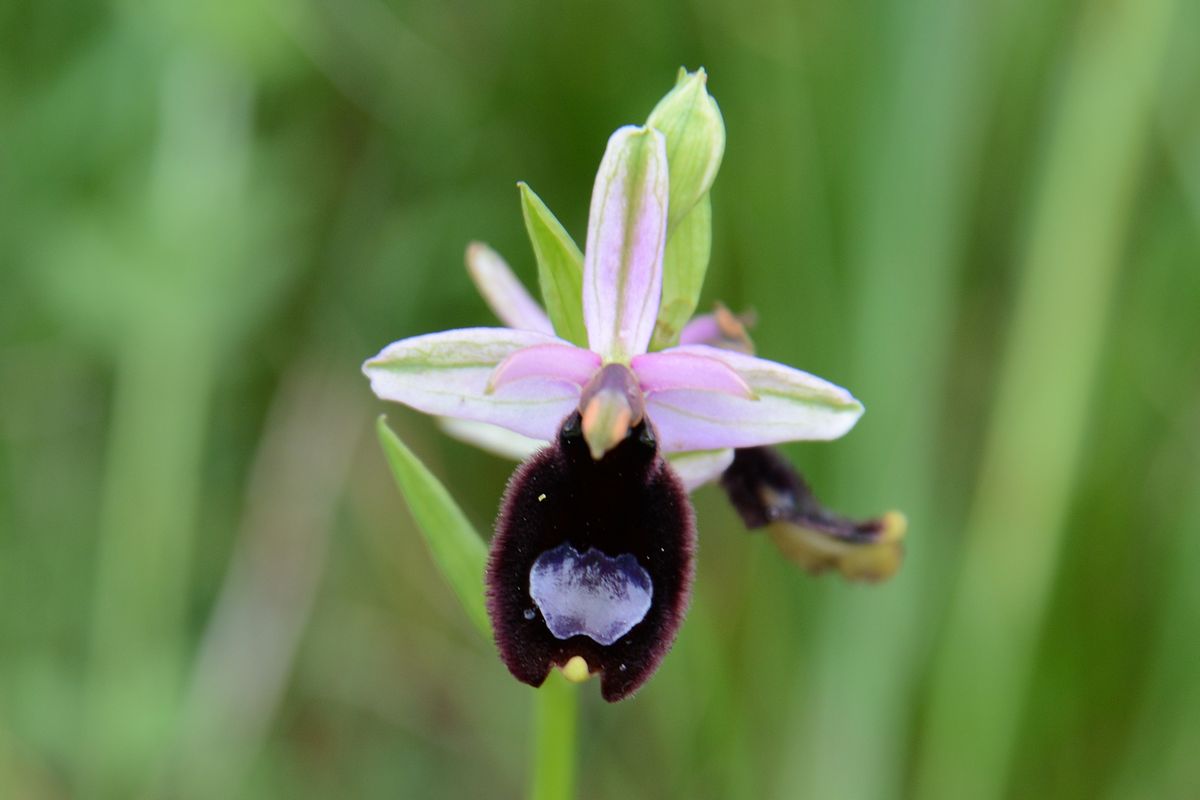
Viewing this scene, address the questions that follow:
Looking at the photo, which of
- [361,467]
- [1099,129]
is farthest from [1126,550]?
[361,467]

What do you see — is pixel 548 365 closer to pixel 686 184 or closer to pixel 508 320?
pixel 686 184

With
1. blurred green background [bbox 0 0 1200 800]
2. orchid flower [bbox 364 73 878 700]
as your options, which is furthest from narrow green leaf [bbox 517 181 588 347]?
blurred green background [bbox 0 0 1200 800]

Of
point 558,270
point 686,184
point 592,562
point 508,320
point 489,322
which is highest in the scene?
point 686,184

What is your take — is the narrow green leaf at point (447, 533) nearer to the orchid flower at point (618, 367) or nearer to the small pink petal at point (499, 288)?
the orchid flower at point (618, 367)

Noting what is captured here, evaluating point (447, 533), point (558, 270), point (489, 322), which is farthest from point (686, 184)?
point (489, 322)

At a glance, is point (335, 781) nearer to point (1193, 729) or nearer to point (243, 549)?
point (243, 549)

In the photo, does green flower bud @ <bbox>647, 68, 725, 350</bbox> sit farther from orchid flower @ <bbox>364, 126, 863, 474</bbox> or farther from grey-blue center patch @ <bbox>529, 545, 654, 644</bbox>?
grey-blue center patch @ <bbox>529, 545, 654, 644</bbox>
